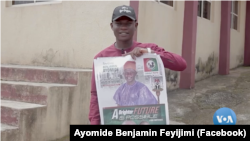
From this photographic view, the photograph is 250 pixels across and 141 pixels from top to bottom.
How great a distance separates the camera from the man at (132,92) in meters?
2.03

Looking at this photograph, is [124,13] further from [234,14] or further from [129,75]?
[234,14]

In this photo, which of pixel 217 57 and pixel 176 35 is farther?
pixel 217 57

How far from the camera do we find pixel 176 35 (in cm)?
705

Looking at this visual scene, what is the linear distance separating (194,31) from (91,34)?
9.58 feet

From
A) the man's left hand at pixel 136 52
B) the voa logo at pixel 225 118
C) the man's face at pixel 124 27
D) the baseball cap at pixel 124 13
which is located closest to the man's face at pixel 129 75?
the man's left hand at pixel 136 52

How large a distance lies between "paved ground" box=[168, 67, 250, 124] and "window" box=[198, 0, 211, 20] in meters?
2.12

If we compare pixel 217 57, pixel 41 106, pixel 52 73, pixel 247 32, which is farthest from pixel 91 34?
pixel 247 32

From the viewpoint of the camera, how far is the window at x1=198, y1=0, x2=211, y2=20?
842cm

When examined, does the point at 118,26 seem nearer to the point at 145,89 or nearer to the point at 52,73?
the point at 145,89
